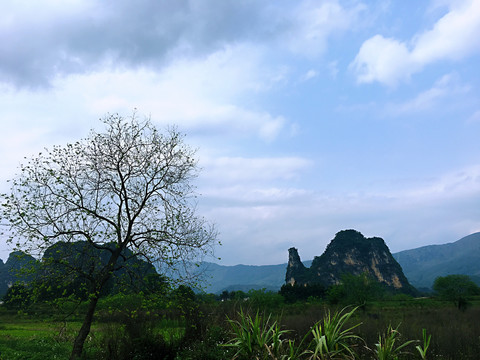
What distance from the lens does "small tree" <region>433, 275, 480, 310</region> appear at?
57.5 m

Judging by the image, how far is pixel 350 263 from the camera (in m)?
172

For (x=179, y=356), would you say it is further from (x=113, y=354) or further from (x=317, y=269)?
(x=317, y=269)

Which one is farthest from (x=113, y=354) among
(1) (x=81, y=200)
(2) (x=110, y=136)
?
(2) (x=110, y=136)

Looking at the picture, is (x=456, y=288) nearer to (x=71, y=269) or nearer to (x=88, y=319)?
(x=88, y=319)

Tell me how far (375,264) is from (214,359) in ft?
588

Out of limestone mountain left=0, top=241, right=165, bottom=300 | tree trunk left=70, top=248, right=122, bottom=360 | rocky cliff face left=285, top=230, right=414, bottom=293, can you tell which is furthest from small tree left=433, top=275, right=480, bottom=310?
rocky cliff face left=285, top=230, right=414, bottom=293

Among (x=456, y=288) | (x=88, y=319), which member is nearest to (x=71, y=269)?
(x=88, y=319)

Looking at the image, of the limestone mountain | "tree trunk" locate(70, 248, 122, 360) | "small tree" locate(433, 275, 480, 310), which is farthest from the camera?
"small tree" locate(433, 275, 480, 310)

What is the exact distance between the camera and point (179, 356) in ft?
37.3

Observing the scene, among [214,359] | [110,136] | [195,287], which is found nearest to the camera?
[214,359]

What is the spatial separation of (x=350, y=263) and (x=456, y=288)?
11665cm

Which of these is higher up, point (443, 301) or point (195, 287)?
point (195, 287)

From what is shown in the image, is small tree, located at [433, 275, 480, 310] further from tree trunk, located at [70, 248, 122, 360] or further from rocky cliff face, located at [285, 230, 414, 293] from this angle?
rocky cliff face, located at [285, 230, 414, 293]

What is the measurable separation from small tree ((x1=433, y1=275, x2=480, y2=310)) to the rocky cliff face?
341 feet
